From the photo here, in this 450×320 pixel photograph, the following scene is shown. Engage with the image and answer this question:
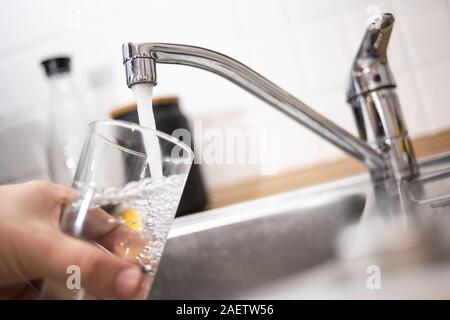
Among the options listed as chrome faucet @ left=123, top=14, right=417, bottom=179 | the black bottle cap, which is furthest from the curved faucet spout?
the black bottle cap

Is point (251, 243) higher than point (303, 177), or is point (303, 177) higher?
point (303, 177)

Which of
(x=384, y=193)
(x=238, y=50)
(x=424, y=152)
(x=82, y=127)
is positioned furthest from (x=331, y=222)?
(x=82, y=127)

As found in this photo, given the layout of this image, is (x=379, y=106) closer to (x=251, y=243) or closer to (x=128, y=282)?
(x=251, y=243)

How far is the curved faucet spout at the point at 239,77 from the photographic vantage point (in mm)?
318

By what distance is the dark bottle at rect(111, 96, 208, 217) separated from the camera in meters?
0.58

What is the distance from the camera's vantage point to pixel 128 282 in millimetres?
205

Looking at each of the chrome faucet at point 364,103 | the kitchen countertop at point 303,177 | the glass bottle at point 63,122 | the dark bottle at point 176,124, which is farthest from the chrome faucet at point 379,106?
the glass bottle at point 63,122

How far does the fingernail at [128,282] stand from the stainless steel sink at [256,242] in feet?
0.99

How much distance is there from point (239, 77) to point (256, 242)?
249 millimetres

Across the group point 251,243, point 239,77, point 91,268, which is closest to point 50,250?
point 91,268

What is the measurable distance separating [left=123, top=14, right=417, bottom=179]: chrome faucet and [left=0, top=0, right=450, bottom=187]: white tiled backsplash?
0.58ft

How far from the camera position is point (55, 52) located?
28.2 inches

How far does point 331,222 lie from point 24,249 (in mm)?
430

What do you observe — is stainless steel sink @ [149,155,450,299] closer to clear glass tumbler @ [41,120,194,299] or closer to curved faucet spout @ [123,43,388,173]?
curved faucet spout @ [123,43,388,173]
